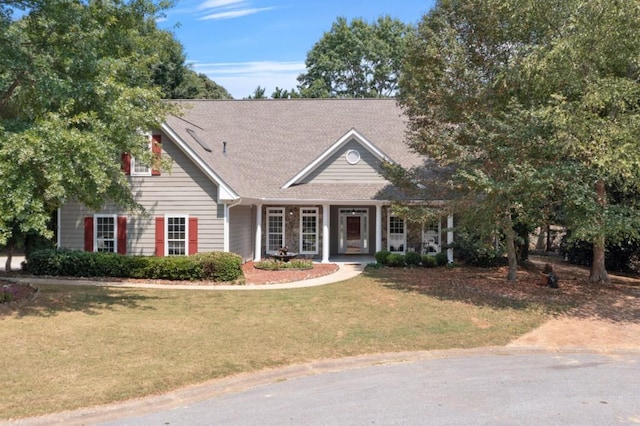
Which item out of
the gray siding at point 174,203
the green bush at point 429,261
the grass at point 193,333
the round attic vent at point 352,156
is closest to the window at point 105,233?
the gray siding at point 174,203

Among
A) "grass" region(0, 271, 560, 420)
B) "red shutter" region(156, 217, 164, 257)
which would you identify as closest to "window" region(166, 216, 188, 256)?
"red shutter" region(156, 217, 164, 257)

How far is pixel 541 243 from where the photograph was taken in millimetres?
31656

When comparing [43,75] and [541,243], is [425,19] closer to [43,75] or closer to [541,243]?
[43,75]

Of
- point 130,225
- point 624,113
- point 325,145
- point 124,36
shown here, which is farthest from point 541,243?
point 124,36

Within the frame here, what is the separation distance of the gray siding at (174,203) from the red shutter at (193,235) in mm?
127

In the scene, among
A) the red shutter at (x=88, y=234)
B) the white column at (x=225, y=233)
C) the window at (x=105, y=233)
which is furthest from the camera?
the window at (x=105, y=233)

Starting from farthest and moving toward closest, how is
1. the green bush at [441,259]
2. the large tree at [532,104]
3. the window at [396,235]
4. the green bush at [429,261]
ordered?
the window at [396,235] < the green bush at [441,259] < the green bush at [429,261] < the large tree at [532,104]

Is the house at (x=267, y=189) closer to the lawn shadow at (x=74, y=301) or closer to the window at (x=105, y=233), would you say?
the window at (x=105, y=233)

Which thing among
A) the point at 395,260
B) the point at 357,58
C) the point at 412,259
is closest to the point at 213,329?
the point at 395,260

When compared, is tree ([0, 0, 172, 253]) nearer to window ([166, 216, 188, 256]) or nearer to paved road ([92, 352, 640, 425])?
window ([166, 216, 188, 256])

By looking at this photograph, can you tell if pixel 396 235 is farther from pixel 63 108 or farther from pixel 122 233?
pixel 63 108

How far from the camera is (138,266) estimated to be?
627 inches

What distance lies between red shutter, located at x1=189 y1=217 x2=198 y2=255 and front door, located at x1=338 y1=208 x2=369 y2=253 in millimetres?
7933

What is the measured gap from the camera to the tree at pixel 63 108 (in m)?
9.38
